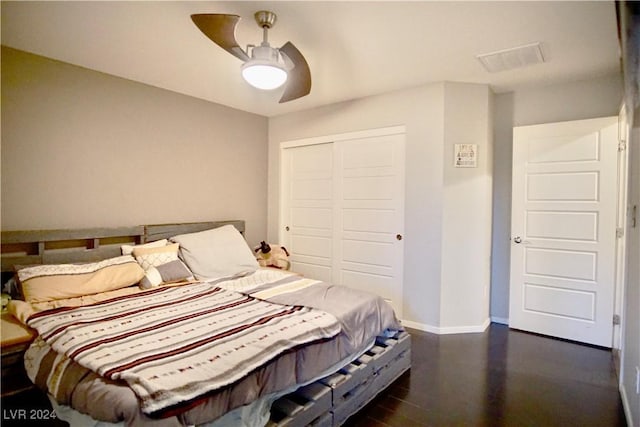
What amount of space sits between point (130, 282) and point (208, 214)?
137cm

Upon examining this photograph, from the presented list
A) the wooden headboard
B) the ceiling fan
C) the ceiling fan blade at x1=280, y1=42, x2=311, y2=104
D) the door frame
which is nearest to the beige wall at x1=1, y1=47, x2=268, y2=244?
the wooden headboard

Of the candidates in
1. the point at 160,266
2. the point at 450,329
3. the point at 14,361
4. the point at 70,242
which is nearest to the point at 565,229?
the point at 450,329

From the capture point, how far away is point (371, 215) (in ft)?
12.5

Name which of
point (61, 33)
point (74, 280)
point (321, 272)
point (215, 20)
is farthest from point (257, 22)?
point (321, 272)

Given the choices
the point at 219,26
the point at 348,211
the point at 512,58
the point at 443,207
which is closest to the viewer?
the point at 219,26

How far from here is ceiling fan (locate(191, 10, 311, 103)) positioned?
1863 millimetres

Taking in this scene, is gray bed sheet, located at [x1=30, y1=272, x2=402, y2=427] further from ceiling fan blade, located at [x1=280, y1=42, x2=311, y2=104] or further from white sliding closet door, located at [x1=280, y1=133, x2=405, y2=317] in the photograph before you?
ceiling fan blade, located at [x1=280, y1=42, x2=311, y2=104]

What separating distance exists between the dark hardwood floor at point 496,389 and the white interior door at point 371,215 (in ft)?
2.75

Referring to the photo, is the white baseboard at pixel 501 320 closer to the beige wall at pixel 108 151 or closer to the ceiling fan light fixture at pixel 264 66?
the beige wall at pixel 108 151

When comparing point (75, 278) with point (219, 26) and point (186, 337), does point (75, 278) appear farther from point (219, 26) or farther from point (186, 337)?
point (219, 26)

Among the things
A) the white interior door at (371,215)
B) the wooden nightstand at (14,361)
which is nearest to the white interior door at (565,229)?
the white interior door at (371,215)

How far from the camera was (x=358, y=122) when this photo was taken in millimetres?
3881

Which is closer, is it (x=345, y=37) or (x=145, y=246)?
(x=345, y=37)

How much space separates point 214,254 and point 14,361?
1.62 m
